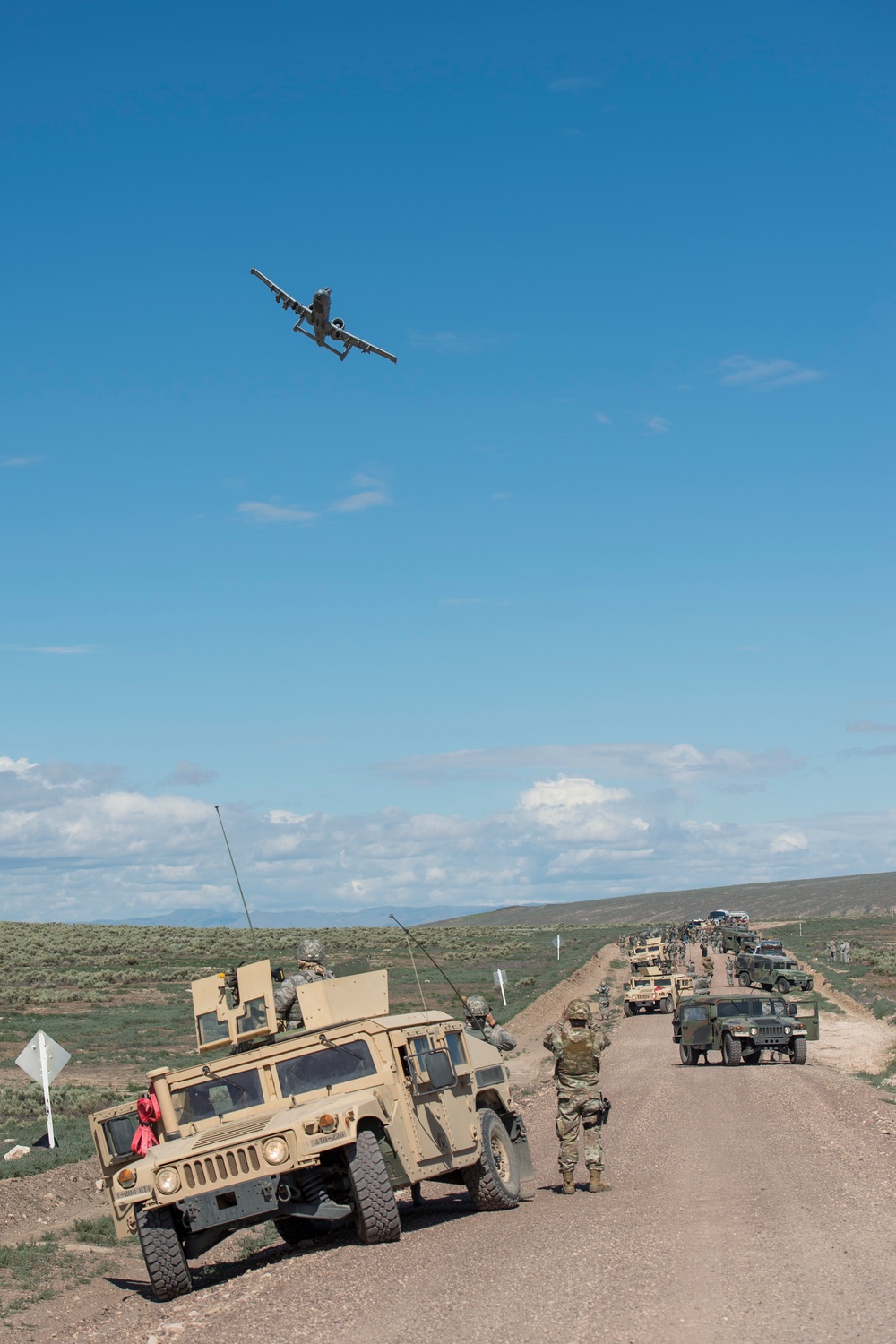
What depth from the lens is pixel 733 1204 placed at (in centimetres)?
1268

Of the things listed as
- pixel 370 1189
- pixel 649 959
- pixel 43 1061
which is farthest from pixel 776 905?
pixel 370 1189

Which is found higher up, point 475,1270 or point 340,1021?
point 340,1021

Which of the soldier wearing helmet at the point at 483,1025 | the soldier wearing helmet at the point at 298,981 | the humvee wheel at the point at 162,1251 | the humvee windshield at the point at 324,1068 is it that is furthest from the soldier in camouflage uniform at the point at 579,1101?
the humvee wheel at the point at 162,1251

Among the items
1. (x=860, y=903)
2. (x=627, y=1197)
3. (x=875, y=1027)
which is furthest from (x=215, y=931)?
(x=627, y=1197)

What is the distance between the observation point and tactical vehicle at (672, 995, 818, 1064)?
29141mm

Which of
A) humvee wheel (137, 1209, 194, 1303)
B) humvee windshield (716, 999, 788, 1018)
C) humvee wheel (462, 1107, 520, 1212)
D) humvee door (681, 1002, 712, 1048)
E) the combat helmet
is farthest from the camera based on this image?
humvee windshield (716, 999, 788, 1018)

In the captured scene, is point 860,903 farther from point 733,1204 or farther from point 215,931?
point 733,1204

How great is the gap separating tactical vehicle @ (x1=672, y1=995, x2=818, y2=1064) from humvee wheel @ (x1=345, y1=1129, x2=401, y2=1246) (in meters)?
19.4

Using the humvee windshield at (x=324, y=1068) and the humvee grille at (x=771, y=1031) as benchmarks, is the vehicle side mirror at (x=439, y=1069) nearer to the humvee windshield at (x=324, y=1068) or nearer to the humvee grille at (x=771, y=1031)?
the humvee windshield at (x=324, y=1068)

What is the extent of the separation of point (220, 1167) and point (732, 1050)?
20163mm

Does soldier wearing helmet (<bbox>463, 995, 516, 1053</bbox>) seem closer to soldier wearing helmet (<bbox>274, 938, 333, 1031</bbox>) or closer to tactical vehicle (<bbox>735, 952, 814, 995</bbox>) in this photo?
soldier wearing helmet (<bbox>274, 938, 333, 1031</bbox>)

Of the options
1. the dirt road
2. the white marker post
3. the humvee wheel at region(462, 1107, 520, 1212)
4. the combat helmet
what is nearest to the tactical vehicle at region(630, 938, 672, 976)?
the white marker post

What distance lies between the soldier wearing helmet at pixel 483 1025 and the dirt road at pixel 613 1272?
5.01 feet

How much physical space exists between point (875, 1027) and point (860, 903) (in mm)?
129643
